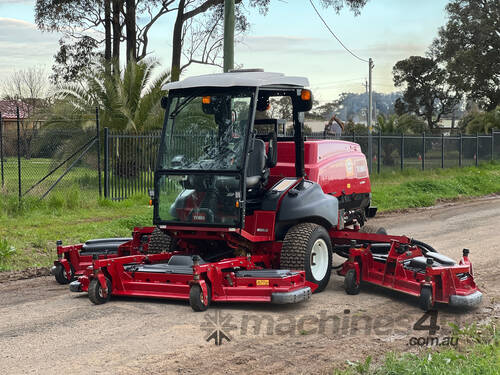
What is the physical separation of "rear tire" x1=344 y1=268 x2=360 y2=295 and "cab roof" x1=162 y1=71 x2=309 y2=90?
7.66 ft

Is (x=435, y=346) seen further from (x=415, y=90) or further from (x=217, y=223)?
(x=415, y=90)

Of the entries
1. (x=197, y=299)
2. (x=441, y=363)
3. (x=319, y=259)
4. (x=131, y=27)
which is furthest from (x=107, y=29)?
(x=441, y=363)

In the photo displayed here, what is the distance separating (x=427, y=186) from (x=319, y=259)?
14.3 metres

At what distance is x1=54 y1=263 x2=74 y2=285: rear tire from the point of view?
29.3 ft

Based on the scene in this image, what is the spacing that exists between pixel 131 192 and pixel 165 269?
33.5 feet

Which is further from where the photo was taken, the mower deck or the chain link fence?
the chain link fence

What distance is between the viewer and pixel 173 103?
27.9ft

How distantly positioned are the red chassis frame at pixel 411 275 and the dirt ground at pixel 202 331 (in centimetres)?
20

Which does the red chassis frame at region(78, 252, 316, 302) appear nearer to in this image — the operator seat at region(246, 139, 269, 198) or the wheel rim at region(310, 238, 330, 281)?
the wheel rim at region(310, 238, 330, 281)

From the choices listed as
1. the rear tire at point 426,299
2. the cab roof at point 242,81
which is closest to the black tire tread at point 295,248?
the rear tire at point 426,299

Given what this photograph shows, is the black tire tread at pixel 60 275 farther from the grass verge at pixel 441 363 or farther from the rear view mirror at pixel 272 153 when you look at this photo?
the grass verge at pixel 441 363

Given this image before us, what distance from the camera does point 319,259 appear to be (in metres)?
8.44

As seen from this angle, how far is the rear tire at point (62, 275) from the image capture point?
893 centimetres

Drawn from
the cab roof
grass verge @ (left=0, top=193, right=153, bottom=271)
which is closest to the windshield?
the cab roof
